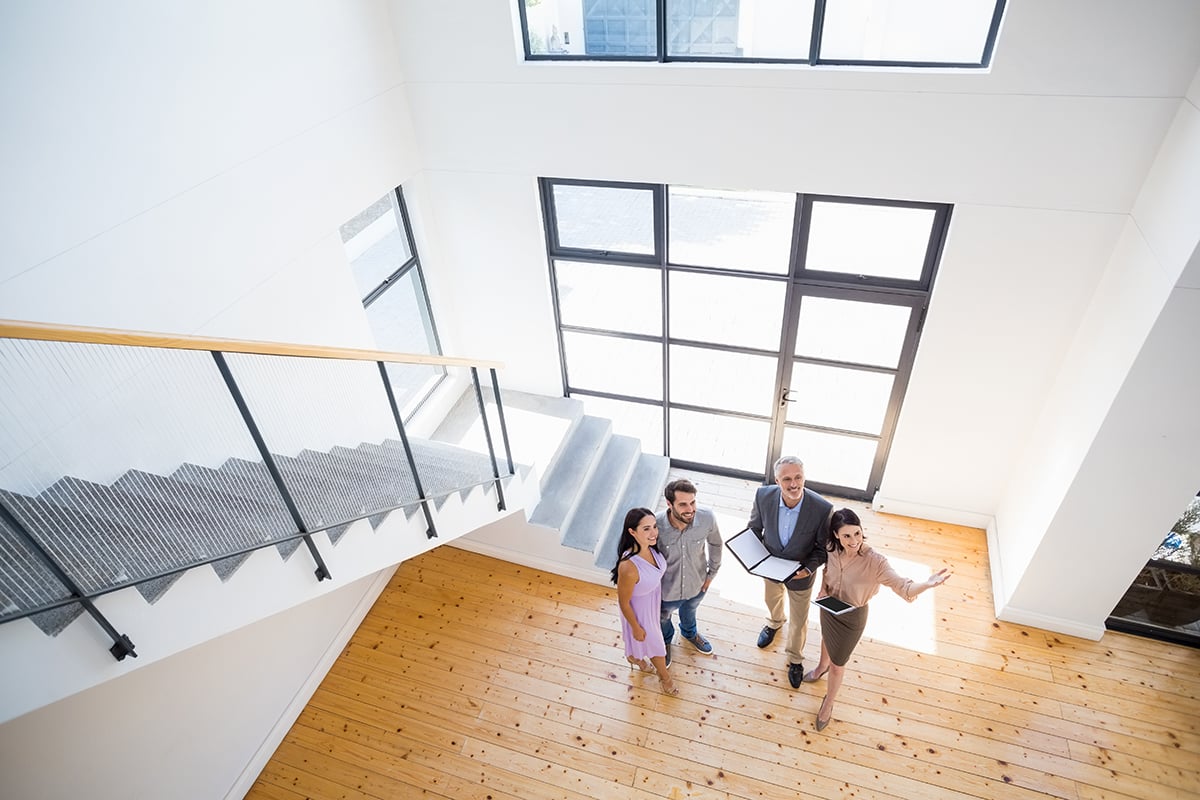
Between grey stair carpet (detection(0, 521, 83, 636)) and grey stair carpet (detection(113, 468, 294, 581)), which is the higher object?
grey stair carpet (detection(0, 521, 83, 636))

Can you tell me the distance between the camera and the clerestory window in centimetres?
357

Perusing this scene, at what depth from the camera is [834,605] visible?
11.6 ft

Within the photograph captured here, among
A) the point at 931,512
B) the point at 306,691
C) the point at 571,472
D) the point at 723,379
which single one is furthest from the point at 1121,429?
the point at 306,691

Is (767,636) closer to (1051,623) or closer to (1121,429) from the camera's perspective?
(1051,623)

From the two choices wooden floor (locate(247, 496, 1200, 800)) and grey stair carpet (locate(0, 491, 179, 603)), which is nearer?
grey stair carpet (locate(0, 491, 179, 603))

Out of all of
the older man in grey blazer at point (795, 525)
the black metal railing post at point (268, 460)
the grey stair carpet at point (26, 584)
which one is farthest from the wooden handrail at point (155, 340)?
the older man in grey blazer at point (795, 525)

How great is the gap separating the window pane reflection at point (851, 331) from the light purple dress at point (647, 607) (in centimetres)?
204

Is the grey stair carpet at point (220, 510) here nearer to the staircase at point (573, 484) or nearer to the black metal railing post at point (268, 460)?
the black metal railing post at point (268, 460)

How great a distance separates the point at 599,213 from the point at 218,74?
2.38 meters

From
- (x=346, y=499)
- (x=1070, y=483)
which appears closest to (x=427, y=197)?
(x=346, y=499)

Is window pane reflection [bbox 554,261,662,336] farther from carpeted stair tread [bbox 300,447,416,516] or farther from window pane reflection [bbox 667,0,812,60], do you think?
carpeted stair tread [bbox 300,447,416,516]

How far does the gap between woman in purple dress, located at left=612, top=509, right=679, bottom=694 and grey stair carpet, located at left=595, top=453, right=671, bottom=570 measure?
928 mm

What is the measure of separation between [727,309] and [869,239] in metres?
1.05

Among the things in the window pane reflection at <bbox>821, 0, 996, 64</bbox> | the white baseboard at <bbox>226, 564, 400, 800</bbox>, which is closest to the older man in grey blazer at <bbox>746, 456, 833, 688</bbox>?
the window pane reflection at <bbox>821, 0, 996, 64</bbox>
